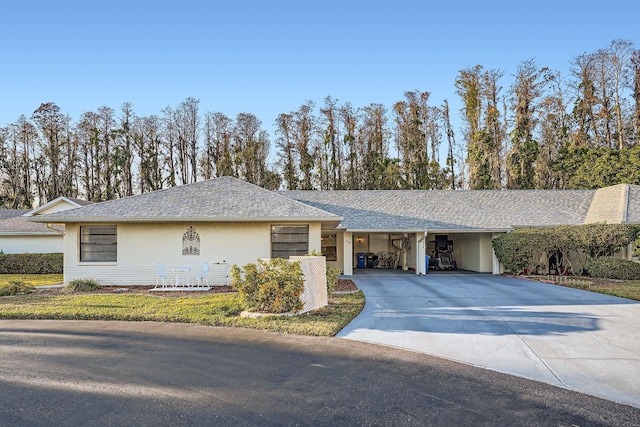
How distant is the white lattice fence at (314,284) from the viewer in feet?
31.4

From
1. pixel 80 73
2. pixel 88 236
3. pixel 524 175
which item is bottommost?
pixel 88 236

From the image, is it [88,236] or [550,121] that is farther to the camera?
[550,121]

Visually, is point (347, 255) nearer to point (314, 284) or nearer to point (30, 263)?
point (314, 284)

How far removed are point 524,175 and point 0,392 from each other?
3273 centimetres

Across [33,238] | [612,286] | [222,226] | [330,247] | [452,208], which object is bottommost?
[612,286]

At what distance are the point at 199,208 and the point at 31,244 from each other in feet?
48.3

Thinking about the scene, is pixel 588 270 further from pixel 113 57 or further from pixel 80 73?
pixel 80 73

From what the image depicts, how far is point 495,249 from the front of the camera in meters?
19.2

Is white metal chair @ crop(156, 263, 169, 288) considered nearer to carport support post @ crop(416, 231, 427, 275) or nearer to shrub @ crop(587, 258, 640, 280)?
carport support post @ crop(416, 231, 427, 275)

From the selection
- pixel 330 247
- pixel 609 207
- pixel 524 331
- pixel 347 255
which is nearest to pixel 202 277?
pixel 347 255

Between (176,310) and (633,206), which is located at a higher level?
(633,206)

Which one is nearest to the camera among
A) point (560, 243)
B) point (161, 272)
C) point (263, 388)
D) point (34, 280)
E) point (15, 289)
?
point (263, 388)

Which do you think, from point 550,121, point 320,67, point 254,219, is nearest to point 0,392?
point 254,219

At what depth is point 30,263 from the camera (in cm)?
2197
